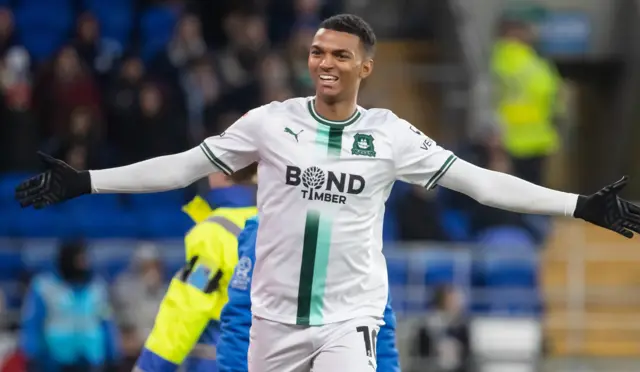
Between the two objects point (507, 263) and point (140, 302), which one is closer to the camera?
point (140, 302)

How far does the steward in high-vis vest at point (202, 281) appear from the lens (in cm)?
708

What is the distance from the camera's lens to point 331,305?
611cm

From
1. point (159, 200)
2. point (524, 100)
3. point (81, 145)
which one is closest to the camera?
point (81, 145)

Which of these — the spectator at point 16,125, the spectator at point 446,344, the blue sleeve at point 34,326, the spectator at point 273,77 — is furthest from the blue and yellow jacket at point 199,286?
the spectator at point 16,125

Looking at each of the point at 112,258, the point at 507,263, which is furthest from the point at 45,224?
the point at 507,263

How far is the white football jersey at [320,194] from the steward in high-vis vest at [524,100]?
8.91 metres

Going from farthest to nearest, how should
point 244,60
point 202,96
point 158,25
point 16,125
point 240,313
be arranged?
point 158,25
point 244,60
point 202,96
point 16,125
point 240,313

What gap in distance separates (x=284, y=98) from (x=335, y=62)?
7449 mm

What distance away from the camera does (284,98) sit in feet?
44.5

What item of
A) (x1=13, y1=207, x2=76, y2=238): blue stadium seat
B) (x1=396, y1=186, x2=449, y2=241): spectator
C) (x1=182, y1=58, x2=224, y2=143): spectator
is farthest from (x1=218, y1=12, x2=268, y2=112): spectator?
(x1=13, y1=207, x2=76, y2=238): blue stadium seat

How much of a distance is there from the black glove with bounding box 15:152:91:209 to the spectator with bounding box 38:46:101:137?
8140mm

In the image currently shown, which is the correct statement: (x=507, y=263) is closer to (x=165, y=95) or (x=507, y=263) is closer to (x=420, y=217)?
(x=420, y=217)

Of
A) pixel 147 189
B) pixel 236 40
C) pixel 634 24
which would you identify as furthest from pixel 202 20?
pixel 147 189

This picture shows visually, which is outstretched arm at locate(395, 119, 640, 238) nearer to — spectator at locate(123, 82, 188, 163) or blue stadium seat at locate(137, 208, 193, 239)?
blue stadium seat at locate(137, 208, 193, 239)
